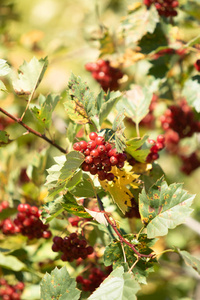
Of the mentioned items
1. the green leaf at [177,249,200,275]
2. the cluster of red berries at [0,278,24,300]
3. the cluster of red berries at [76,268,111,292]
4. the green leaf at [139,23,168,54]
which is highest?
the green leaf at [139,23,168,54]

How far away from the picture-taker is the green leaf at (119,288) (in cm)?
98

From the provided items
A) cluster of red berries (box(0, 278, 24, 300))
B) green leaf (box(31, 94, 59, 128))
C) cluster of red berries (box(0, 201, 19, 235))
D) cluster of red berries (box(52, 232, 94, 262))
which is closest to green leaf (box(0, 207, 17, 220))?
cluster of red berries (box(0, 201, 19, 235))

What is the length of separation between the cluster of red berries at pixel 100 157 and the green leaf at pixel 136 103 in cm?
40

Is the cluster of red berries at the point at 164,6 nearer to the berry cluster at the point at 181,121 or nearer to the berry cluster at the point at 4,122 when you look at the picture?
the berry cluster at the point at 181,121

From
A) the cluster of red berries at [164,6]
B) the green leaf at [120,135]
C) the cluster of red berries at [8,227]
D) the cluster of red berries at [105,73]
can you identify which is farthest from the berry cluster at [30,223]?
the cluster of red berries at [164,6]

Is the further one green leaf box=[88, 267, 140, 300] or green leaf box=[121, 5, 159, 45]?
green leaf box=[121, 5, 159, 45]

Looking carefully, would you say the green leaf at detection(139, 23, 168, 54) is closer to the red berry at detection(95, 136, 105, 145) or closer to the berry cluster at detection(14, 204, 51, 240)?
the red berry at detection(95, 136, 105, 145)

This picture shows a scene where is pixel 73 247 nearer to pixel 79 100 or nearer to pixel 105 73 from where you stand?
pixel 79 100

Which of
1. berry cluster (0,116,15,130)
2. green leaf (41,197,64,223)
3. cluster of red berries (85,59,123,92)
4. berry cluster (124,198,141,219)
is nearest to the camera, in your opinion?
green leaf (41,197,64,223)

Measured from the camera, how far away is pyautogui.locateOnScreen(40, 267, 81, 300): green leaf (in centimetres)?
110

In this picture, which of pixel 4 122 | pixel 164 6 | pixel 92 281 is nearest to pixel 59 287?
pixel 92 281

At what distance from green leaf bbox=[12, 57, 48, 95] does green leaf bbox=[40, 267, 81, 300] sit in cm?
59

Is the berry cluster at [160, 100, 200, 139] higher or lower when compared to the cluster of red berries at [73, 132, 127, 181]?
lower

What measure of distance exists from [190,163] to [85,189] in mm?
1298
